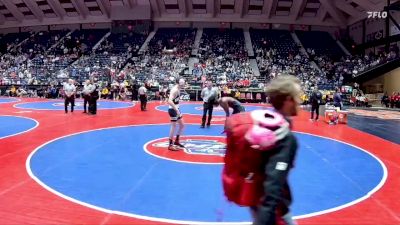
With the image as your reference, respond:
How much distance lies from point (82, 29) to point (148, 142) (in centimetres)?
3881

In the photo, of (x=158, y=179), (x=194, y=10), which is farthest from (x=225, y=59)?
(x=158, y=179)

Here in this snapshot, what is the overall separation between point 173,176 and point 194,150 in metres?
2.63

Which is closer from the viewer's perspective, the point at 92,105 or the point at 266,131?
the point at 266,131

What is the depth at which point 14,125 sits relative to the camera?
1348 centimetres


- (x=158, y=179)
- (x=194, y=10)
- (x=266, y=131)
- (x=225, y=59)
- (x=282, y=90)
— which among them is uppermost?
(x=194, y=10)

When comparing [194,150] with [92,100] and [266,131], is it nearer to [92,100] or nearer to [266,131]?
[266,131]

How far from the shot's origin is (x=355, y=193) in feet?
19.8

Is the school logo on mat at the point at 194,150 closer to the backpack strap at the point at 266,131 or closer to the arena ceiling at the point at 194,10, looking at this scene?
the backpack strap at the point at 266,131

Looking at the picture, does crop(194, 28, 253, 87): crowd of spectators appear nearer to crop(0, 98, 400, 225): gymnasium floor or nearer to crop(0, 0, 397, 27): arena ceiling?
crop(0, 0, 397, 27): arena ceiling

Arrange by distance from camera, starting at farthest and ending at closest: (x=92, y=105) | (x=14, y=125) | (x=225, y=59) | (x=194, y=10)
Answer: (x=194, y=10)
(x=225, y=59)
(x=92, y=105)
(x=14, y=125)

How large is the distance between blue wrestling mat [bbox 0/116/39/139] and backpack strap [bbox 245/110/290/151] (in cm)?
1060

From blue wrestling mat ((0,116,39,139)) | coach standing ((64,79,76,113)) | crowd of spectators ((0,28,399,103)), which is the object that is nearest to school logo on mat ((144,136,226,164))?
blue wrestling mat ((0,116,39,139))

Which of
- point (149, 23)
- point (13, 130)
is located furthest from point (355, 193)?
point (149, 23)

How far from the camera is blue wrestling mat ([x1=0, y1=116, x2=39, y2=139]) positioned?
1182cm
